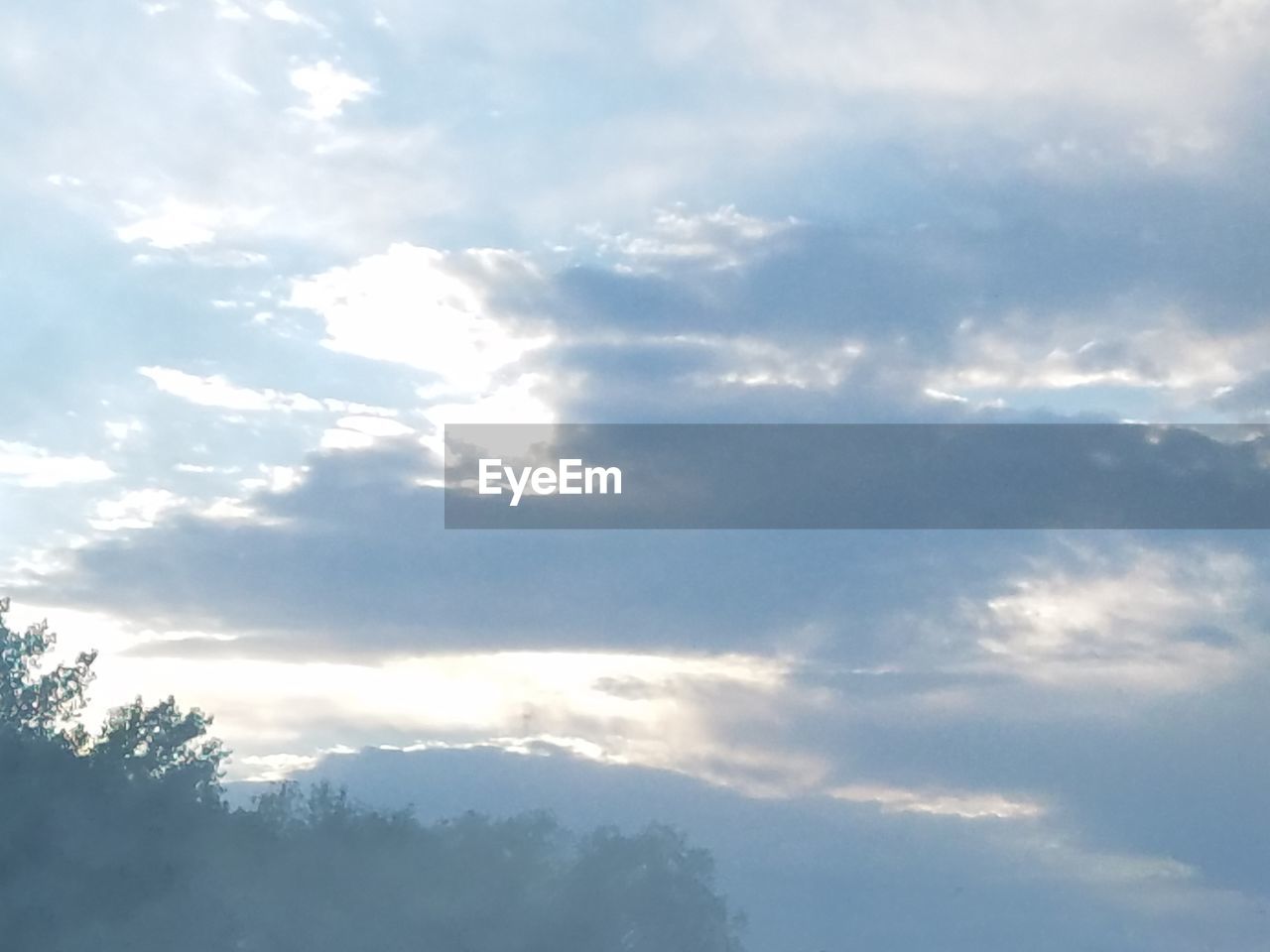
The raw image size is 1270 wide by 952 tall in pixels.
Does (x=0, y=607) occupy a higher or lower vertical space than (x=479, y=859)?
higher

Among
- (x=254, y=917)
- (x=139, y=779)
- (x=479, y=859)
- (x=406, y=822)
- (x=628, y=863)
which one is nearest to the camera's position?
(x=139, y=779)

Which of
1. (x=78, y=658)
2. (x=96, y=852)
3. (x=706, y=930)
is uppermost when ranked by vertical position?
(x=78, y=658)

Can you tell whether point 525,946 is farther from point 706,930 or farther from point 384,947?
point 706,930

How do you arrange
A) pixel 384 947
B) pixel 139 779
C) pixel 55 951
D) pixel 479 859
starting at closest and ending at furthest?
pixel 55 951 < pixel 139 779 < pixel 384 947 < pixel 479 859

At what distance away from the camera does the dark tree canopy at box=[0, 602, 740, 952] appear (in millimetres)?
52750

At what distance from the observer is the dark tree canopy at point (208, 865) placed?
52.8 meters

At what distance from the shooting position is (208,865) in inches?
2391

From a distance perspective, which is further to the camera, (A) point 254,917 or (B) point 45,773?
(A) point 254,917

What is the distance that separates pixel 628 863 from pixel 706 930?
1184cm

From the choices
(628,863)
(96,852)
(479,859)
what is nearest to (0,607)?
(96,852)

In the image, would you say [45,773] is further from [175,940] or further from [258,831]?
[258,831]

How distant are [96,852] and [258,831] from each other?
57.1ft

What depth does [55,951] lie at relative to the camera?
5203cm

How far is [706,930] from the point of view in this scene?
12094 cm
